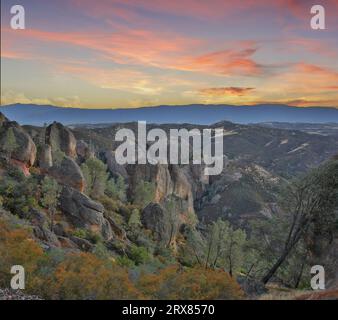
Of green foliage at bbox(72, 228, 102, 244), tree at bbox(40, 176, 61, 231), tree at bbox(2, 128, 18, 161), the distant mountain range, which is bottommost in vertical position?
green foliage at bbox(72, 228, 102, 244)

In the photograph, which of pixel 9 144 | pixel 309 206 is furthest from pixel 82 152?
pixel 309 206

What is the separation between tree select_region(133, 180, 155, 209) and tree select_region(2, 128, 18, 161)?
26.6m

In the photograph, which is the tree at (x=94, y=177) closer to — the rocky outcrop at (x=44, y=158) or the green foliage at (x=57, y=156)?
the green foliage at (x=57, y=156)

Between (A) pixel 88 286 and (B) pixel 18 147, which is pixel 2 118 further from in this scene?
(A) pixel 88 286

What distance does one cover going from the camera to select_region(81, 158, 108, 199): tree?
254 feet

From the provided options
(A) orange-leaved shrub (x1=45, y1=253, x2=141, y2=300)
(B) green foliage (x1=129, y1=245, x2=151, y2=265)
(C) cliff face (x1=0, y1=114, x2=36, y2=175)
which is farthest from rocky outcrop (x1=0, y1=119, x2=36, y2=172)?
(A) orange-leaved shrub (x1=45, y1=253, x2=141, y2=300)

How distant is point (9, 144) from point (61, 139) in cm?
2087

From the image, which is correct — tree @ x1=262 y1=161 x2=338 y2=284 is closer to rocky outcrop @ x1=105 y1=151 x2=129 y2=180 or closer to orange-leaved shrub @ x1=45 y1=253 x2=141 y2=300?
orange-leaved shrub @ x1=45 y1=253 x2=141 y2=300

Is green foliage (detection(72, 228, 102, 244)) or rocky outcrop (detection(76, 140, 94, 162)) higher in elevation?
rocky outcrop (detection(76, 140, 94, 162))

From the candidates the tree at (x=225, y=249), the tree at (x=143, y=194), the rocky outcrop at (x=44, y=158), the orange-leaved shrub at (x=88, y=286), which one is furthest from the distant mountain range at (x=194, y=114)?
the orange-leaved shrub at (x=88, y=286)

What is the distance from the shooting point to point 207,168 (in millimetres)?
137750

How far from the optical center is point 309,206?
24.8 metres
